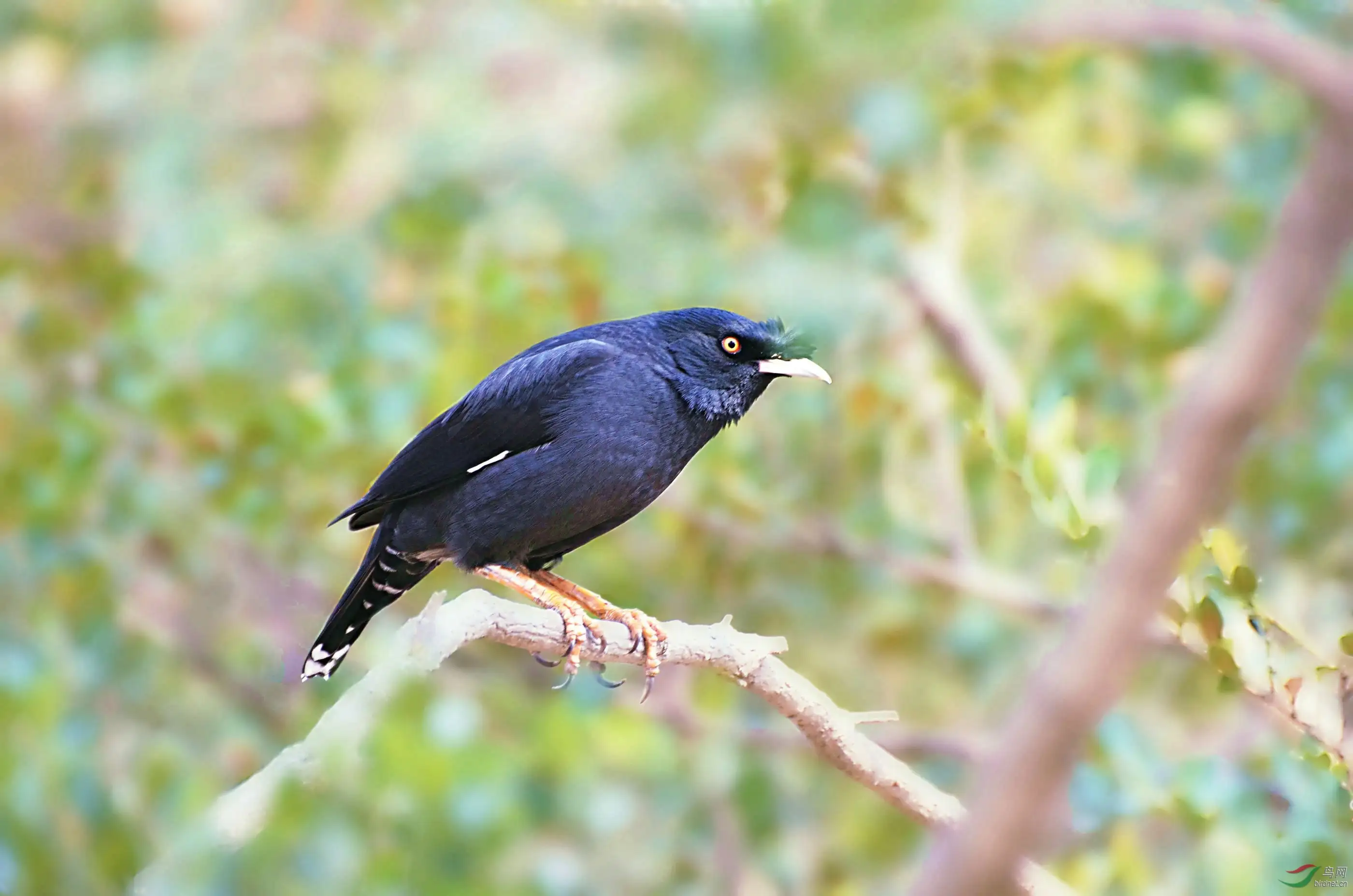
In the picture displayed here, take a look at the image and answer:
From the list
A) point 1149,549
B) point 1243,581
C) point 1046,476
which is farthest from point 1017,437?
point 1149,549

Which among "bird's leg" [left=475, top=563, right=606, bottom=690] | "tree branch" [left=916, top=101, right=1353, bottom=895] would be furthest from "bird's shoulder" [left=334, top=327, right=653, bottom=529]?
"tree branch" [left=916, top=101, right=1353, bottom=895]

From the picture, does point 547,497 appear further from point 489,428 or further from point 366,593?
point 366,593

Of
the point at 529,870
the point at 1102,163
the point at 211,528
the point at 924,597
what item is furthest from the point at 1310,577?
the point at 211,528

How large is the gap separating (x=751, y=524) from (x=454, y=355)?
1.40 metres

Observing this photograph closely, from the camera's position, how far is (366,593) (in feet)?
13.1

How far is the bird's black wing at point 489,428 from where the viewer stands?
3.73m

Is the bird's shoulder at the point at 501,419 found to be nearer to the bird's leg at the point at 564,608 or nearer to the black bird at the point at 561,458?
the black bird at the point at 561,458

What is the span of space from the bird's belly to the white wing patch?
2cm

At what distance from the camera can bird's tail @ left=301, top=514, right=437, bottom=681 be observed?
152 inches

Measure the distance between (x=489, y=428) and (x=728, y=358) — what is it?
2.20 ft

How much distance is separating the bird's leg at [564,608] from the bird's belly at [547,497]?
0.17 feet

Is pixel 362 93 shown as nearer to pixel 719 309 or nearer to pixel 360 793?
pixel 719 309

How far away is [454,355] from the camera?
205 inches

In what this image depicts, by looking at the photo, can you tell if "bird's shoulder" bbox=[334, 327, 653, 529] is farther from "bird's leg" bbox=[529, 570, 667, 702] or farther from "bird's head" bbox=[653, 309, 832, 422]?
"bird's leg" bbox=[529, 570, 667, 702]
